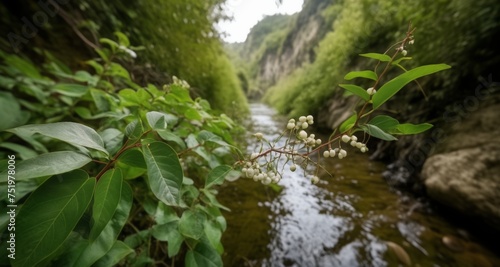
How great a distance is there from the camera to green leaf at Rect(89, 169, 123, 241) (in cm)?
43

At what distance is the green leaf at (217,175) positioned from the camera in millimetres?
613

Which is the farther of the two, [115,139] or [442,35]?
[442,35]

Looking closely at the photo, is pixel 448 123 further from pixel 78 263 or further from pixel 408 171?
pixel 78 263

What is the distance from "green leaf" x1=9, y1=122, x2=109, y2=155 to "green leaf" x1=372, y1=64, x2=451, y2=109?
0.59m

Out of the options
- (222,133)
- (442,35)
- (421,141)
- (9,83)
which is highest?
(442,35)

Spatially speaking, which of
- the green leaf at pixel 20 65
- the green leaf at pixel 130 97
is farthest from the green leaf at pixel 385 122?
the green leaf at pixel 20 65

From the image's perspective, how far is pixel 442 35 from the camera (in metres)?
3.33

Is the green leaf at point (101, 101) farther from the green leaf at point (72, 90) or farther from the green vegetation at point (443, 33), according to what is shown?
the green vegetation at point (443, 33)

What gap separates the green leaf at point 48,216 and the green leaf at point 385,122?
63cm

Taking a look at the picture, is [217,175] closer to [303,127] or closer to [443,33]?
[303,127]

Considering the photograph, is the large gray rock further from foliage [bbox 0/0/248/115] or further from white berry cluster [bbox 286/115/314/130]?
foliage [bbox 0/0/248/115]

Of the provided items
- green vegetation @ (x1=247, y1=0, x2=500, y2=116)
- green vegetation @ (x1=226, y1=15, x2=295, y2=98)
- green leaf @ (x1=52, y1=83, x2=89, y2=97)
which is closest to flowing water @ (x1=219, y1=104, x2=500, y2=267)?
green leaf @ (x1=52, y1=83, x2=89, y2=97)

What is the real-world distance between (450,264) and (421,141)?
6.16ft

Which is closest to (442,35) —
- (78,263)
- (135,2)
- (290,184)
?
(290,184)
